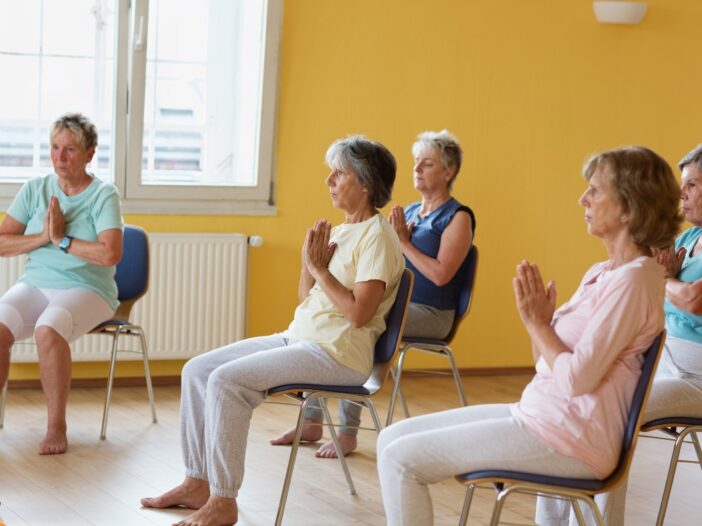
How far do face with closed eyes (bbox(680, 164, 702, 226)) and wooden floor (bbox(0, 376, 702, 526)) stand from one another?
0.99 meters

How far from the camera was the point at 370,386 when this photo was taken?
119 inches

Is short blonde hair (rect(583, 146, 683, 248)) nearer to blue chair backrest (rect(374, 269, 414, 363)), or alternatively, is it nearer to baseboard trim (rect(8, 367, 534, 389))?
blue chair backrest (rect(374, 269, 414, 363))

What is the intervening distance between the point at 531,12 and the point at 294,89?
4.55ft

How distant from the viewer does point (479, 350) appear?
566cm

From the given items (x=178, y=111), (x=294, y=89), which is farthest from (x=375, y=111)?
(x=178, y=111)

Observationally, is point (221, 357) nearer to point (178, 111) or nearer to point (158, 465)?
point (158, 465)

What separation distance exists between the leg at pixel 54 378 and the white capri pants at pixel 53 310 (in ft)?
0.12

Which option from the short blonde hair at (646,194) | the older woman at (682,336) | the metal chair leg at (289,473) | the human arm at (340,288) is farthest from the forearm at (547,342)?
the metal chair leg at (289,473)

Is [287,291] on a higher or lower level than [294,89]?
lower

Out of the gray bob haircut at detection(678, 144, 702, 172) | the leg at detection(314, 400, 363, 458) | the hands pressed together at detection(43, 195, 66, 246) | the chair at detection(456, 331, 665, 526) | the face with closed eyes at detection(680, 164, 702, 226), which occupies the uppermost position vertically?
the gray bob haircut at detection(678, 144, 702, 172)

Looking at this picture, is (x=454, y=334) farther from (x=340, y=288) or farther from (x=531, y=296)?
(x=531, y=296)

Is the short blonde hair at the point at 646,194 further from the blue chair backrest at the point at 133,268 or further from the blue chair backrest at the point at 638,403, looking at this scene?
the blue chair backrest at the point at 133,268

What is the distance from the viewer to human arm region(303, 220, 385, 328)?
9.61 feet

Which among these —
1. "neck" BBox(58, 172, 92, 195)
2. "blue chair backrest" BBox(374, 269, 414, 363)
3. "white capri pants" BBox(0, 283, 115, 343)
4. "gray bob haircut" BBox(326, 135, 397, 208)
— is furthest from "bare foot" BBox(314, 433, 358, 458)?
"neck" BBox(58, 172, 92, 195)
